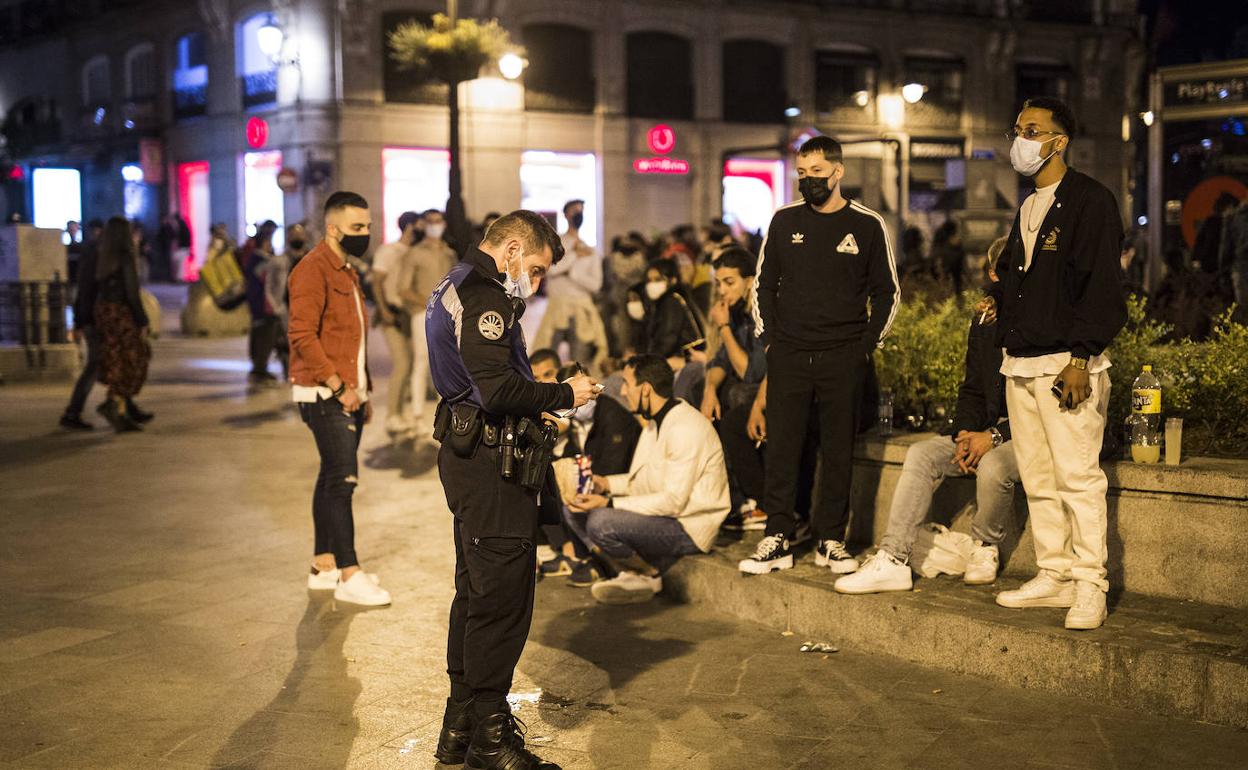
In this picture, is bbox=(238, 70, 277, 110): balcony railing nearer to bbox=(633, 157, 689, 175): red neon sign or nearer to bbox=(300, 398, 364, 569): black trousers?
bbox=(633, 157, 689, 175): red neon sign

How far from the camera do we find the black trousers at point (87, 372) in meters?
12.2

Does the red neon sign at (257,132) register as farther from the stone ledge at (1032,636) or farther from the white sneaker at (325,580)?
the stone ledge at (1032,636)

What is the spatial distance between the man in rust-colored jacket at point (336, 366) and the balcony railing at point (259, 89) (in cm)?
2961

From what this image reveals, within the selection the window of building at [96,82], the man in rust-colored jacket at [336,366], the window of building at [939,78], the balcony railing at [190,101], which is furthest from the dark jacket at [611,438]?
the window of building at [96,82]

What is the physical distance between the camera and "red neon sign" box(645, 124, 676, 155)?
3634 cm

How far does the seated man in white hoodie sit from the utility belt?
2.19m

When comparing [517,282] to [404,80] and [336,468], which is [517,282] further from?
[404,80]

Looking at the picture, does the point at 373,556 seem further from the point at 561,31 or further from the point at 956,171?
the point at 561,31

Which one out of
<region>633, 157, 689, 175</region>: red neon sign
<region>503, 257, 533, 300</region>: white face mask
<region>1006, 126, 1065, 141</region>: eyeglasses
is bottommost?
<region>503, 257, 533, 300</region>: white face mask

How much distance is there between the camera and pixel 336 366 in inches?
264

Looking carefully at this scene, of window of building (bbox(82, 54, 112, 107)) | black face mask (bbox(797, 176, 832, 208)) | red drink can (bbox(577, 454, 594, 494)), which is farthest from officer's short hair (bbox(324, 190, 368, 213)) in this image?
window of building (bbox(82, 54, 112, 107))

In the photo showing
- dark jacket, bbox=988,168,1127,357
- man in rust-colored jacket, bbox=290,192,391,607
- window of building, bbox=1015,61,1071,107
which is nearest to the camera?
dark jacket, bbox=988,168,1127,357

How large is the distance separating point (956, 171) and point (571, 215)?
6267 mm

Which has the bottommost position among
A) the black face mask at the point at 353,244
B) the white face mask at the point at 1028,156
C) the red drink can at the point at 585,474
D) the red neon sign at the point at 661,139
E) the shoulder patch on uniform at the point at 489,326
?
the red drink can at the point at 585,474
